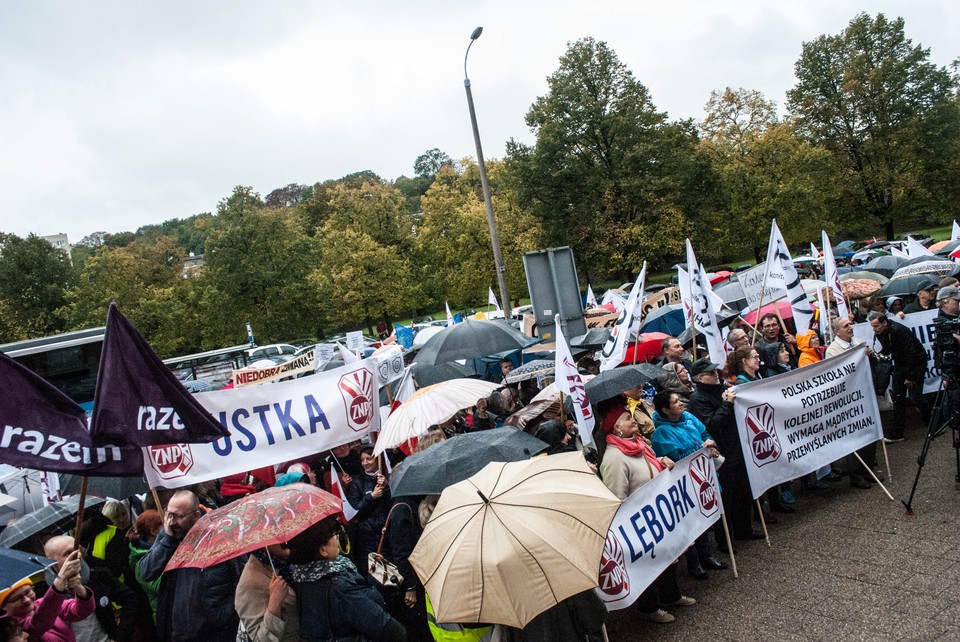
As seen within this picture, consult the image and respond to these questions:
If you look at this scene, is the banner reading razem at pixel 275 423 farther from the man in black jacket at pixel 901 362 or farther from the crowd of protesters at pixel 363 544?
the man in black jacket at pixel 901 362

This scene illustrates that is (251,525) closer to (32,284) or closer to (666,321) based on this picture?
(666,321)

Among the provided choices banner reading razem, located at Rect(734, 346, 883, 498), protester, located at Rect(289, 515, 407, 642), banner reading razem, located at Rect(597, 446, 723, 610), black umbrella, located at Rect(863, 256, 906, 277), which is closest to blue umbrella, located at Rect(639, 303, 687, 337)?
black umbrella, located at Rect(863, 256, 906, 277)

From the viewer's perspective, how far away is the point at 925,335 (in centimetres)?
894

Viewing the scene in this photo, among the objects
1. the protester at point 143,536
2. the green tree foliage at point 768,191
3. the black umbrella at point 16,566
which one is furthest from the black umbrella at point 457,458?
the green tree foliage at point 768,191

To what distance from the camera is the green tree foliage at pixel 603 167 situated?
121 ft

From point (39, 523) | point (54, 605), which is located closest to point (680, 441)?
point (54, 605)

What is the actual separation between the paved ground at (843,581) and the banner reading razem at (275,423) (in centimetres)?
314

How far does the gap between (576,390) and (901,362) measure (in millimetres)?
5123

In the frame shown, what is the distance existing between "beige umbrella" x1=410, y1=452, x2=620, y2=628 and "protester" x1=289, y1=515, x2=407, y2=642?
427 millimetres

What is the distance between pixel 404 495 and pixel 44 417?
2302 millimetres

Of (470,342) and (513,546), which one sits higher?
(470,342)

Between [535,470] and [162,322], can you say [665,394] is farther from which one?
[162,322]

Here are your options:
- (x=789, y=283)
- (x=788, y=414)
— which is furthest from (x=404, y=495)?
(x=789, y=283)

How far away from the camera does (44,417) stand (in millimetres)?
3941
